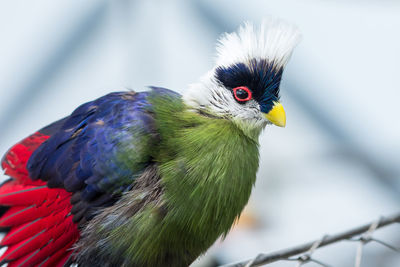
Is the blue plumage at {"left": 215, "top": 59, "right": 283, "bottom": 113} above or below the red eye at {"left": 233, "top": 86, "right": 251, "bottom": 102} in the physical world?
above

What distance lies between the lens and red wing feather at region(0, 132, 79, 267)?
1.92 metres

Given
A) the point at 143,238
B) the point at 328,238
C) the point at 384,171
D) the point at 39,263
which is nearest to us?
the point at 328,238

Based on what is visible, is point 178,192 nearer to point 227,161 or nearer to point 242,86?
point 227,161

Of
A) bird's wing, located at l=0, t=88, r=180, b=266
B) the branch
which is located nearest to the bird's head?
bird's wing, located at l=0, t=88, r=180, b=266

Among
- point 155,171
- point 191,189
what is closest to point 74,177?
point 155,171

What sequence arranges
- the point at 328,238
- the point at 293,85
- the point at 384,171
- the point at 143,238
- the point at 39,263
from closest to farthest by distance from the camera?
the point at 328,238, the point at 143,238, the point at 39,263, the point at 384,171, the point at 293,85

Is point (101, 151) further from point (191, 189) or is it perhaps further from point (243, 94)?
point (243, 94)

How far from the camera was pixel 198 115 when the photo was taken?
1995 millimetres

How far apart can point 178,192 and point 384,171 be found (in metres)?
1.04

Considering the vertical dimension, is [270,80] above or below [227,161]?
above

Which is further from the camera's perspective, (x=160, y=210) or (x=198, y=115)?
(x=198, y=115)

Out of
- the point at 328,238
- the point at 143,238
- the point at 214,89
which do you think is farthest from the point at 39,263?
the point at 328,238

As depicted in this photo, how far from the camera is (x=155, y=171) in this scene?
6.07 feet

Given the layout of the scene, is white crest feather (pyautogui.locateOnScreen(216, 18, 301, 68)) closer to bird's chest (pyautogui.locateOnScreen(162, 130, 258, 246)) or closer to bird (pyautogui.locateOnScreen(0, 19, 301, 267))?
bird (pyautogui.locateOnScreen(0, 19, 301, 267))
